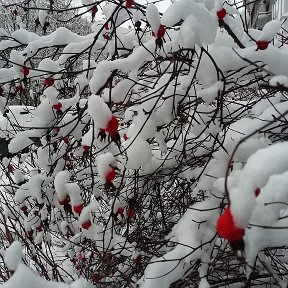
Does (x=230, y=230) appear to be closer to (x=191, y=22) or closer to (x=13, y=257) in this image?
(x=13, y=257)

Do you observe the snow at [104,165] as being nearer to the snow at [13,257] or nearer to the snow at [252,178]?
the snow at [13,257]

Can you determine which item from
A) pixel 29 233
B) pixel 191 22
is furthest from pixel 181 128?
pixel 29 233

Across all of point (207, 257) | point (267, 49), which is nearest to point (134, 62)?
point (267, 49)

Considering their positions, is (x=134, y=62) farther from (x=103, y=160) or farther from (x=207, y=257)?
(x=207, y=257)

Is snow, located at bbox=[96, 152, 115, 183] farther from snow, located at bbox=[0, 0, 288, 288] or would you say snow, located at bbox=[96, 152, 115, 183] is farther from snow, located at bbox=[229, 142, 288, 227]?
snow, located at bbox=[229, 142, 288, 227]

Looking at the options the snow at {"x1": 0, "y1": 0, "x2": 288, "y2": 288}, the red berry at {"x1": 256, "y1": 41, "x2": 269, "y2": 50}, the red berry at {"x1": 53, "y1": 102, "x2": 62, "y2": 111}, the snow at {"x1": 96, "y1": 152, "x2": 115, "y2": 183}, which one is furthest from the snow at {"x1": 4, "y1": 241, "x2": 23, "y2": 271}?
the red berry at {"x1": 256, "y1": 41, "x2": 269, "y2": 50}

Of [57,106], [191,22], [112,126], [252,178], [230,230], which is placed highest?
[57,106]

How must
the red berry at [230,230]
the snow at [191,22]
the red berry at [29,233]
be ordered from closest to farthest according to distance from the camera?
the red berry at [230,230] < the snow at [191,22] < the red berry at [29,233]

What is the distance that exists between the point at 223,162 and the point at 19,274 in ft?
3.75

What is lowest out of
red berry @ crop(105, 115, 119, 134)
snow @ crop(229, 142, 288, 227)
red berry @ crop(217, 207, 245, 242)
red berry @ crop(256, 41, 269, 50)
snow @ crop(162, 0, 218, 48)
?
red berry @ crop(217, 207, 245, 242)

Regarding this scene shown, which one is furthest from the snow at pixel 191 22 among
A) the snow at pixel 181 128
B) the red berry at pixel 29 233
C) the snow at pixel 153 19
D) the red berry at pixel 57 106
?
the red berry at pixel 29 233

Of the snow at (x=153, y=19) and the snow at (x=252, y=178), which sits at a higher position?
the snow at (x=153, y=19)

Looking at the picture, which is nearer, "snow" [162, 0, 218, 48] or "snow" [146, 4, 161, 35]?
"snow" [146, 4, 161, 35]

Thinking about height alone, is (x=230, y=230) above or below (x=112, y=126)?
below
